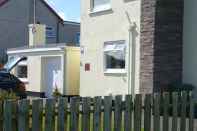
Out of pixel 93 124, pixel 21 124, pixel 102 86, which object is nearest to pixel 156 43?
pixel 102 86

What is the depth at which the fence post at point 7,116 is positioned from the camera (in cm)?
602

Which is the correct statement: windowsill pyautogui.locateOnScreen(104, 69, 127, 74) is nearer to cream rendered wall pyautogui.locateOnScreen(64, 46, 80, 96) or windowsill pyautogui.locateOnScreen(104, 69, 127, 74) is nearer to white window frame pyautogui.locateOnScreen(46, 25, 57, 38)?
cream rendered wall pyautogui.locateOnScreen(64, 46, 80, 96)

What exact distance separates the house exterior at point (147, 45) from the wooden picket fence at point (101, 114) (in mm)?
7691

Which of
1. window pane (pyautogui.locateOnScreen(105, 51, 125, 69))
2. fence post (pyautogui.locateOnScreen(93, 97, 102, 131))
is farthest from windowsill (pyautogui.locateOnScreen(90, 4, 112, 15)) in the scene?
fence post (pyautogui.locateOnScreen(93, 97, 102, 131))

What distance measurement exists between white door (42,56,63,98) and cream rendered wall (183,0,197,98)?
31.1 ft

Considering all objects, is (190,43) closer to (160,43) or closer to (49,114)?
(160,43)

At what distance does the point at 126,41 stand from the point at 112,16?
1.37m

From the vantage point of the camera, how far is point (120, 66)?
60.3ft

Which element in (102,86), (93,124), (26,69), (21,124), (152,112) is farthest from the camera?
(26,69)

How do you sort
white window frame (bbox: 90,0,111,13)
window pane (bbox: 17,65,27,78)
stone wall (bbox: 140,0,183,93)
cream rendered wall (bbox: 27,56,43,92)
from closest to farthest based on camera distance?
stone wall (bbox: 140,0,183,93), white window frame (bbox: 90,0,111,13), cream rendered wall (bbox: 27,56,43,92), window pane (bbox: 17,65,27,78)

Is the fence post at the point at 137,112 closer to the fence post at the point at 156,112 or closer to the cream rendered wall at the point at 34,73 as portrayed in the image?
the fence post at the point at 156,112

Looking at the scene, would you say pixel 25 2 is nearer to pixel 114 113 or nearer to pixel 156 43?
pixel 156 43

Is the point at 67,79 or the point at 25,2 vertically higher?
the point at 25,2

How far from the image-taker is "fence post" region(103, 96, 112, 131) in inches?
281
